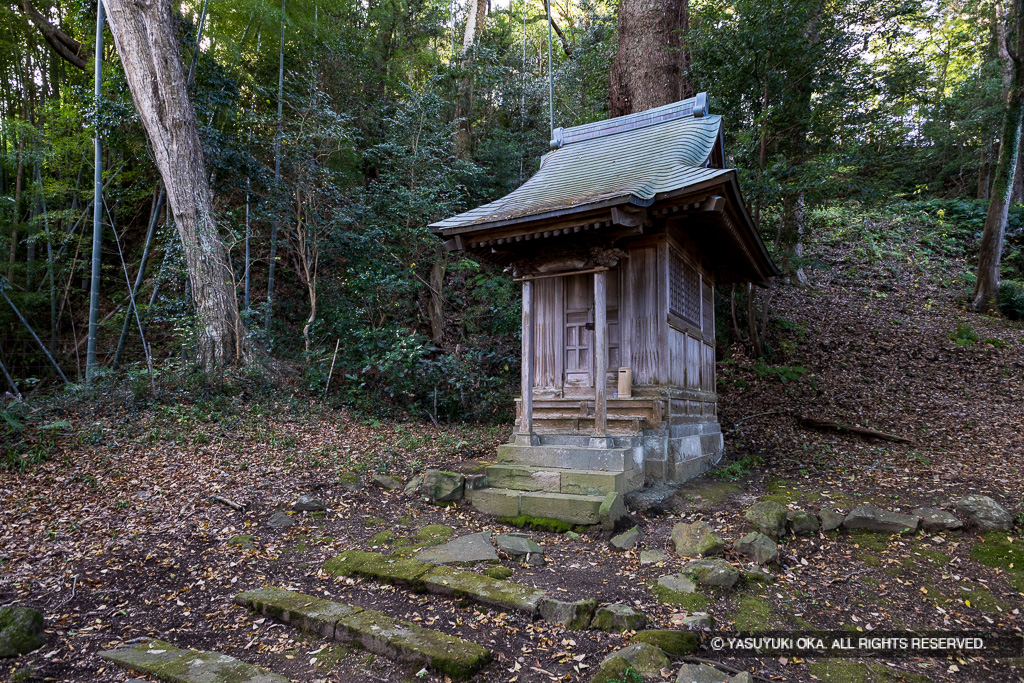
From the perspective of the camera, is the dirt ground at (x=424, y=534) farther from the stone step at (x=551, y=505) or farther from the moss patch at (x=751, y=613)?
the stone step at (x=551, y=505)

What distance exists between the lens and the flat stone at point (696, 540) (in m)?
4.70

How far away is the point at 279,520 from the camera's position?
18.6 ft

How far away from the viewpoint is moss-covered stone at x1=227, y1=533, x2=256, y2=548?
203 inches

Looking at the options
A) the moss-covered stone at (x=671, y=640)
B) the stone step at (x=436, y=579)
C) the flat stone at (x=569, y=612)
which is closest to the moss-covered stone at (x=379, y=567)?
the stone step at (x=436, y=579)

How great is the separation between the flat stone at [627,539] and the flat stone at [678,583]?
27.1 inches

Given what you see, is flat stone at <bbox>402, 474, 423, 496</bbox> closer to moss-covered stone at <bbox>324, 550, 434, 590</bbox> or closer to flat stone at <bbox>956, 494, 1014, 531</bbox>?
moss-covered stone at <bbox>324, 550, 434, 590</bbox>

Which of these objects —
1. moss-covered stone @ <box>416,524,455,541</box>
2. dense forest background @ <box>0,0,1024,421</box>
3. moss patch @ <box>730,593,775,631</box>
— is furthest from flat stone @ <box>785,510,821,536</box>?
dense forest background @ <box>0,0,1024,421</box>

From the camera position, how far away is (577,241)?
6.80 m

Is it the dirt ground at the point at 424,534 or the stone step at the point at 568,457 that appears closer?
the dirt ground at the point at 424,534

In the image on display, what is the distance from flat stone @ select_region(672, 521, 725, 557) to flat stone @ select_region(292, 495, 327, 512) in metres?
3.89

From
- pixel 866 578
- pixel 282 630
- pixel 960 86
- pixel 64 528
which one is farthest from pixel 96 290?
pixel 960 86

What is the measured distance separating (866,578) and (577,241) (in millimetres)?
4554

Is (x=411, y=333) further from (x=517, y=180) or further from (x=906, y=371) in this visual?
(x=906, y=371)

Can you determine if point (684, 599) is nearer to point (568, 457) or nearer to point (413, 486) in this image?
point (568, 457)
